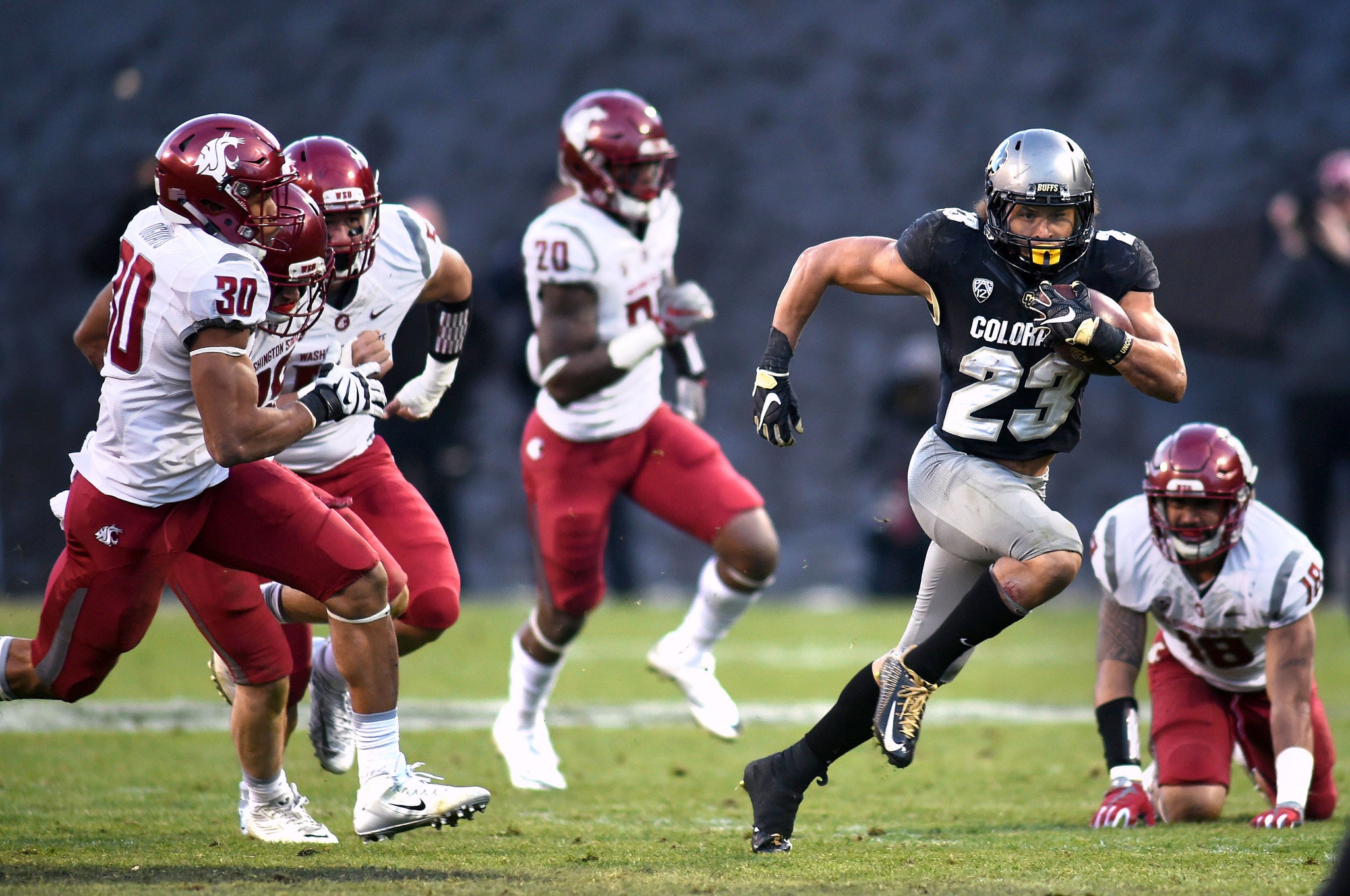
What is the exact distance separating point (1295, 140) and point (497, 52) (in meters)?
4.94

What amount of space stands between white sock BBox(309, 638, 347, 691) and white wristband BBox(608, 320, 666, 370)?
1281 mm

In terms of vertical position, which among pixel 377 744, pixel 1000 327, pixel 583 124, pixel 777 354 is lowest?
pixel 377 744

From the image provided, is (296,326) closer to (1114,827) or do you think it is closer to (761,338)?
(1114,827)

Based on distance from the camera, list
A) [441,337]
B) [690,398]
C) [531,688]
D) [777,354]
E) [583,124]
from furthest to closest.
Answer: [690,398], [583,124], [531,688], [441,337], [777,354]

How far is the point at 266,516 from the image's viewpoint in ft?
11.9

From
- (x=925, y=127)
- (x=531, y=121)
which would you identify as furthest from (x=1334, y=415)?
(x=531, y=121)

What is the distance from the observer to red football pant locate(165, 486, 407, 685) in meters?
3.89

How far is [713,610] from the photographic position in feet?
17.7

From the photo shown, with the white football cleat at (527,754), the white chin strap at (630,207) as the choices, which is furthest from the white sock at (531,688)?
the white chin strap at (630,207)

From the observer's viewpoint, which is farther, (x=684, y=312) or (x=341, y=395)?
(x=684, y=312)

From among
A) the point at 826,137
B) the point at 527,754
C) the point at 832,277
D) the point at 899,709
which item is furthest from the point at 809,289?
the point at 826,137

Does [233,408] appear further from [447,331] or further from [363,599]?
[447,331]

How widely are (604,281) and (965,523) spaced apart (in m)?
1.98

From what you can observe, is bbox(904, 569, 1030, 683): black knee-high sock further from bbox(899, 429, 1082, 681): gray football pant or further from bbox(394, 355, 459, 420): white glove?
bbox(394, 355, 459, 420): white glove
